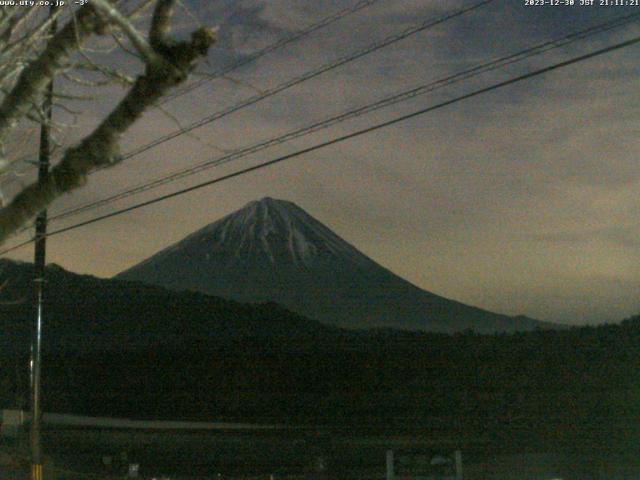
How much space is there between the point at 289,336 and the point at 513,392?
64.7 m

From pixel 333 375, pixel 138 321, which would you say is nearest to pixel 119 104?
pixel 333 375

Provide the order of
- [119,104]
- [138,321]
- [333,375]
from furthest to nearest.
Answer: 1. [138,321]
2. [333,375]
3. [119,104]

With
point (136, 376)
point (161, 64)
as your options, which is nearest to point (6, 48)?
point (161, 64)

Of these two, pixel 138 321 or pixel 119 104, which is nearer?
pixel 119 104

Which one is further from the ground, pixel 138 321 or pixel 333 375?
pixel 138 321

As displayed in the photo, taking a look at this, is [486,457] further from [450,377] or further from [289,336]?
[289,336]

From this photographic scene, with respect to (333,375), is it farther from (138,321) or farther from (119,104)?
(119,104)

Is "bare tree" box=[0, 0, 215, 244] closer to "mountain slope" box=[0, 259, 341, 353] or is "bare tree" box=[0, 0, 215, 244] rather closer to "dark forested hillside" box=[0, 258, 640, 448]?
"dark forested hillside" box=[0, 258, 640, 448]

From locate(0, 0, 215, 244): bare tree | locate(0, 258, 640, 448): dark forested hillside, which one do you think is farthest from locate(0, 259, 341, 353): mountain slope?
locate(0, 0, 215, 244): bare tree

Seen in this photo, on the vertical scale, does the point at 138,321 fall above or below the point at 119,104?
above

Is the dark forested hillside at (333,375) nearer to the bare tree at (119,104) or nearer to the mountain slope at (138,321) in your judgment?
the mountain slope at (138,321)

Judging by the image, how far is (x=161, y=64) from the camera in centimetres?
450

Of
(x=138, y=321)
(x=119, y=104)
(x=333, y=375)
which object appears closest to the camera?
(x=119, y=104)

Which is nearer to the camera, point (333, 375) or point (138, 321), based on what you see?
point (333, 375)
